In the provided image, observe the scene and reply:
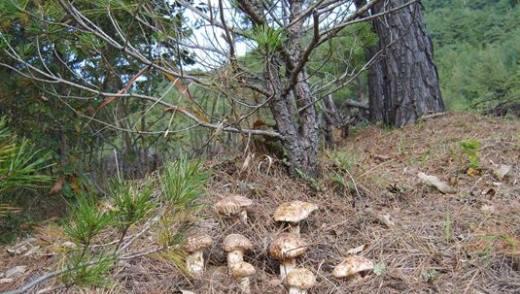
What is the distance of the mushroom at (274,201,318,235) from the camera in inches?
78.5

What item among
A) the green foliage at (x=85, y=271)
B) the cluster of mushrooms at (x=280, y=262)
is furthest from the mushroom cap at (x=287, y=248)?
→ the green foliage at (x=85, y=271)

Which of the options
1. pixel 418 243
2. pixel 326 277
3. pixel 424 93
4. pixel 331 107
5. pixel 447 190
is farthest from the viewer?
pixel 331 107

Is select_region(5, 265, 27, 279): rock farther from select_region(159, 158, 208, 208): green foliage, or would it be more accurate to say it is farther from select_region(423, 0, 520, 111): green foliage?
select_region(423, 0, 520, 111): green foliage

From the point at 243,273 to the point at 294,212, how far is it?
364 mm

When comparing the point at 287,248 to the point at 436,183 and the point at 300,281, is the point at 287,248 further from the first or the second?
the point at 436,183

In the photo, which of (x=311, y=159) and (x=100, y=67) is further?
(x=100, y=67)

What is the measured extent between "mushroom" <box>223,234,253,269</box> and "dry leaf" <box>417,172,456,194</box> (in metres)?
1.22

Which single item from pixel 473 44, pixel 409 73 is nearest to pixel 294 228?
pixel 409 73

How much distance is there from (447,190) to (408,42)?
210cm

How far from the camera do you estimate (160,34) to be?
2.29m

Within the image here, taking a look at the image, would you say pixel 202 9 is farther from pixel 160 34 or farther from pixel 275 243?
pixel 275 243

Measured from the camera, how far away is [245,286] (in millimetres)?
1779

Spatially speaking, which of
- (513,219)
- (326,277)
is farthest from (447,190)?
(326,277)

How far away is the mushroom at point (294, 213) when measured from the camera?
1995 millimetres
